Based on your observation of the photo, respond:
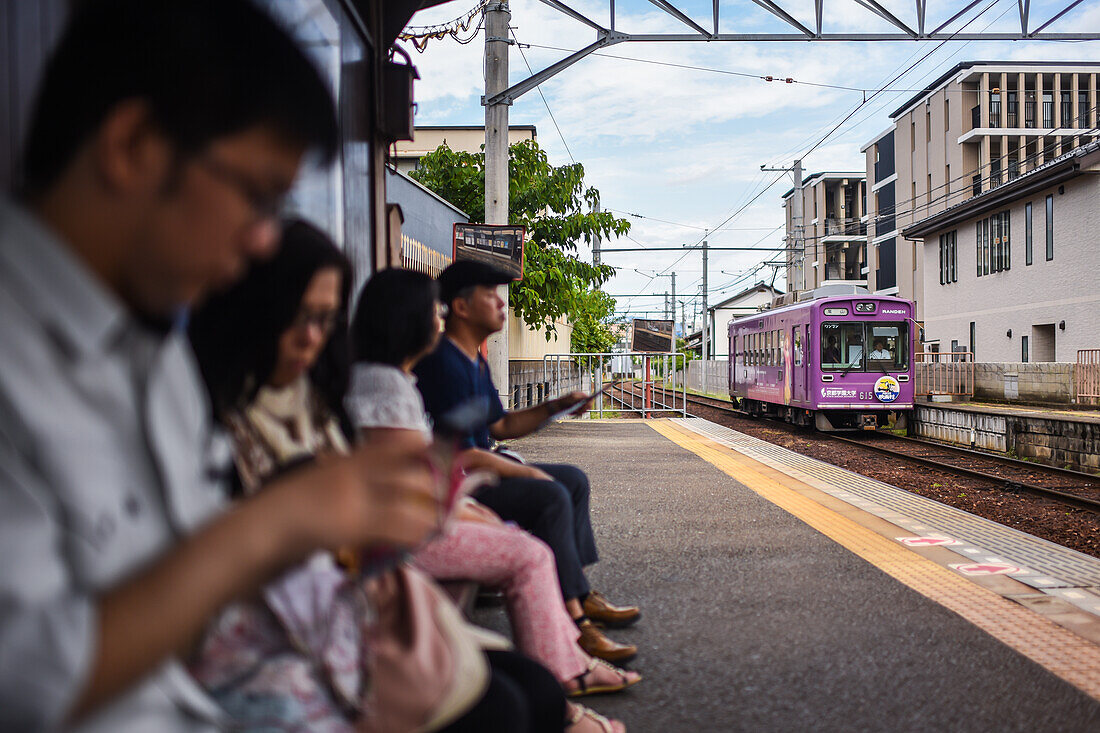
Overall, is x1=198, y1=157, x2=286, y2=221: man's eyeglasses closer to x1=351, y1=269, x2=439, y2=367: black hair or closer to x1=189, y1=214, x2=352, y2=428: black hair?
x1=189, y1=214, x2=352, y2=428: black hair

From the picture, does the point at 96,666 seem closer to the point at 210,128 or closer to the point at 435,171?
the point at 210,128

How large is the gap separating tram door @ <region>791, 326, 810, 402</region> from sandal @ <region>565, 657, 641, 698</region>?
14483 millimetres

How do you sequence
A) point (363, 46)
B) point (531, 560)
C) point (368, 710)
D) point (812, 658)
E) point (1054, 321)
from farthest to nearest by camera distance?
point (1054, 321) < point (363, 46) < point (812, 658) < point (531, 560) < point (368, 710)

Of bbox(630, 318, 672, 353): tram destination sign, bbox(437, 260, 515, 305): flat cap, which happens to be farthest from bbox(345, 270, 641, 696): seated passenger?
bbox(630, 318, 672, 353): tram destination sign

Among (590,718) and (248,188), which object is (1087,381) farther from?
(248,188)

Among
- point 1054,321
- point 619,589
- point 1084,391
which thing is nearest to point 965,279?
point 1054,321

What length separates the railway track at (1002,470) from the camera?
9141 millimetres

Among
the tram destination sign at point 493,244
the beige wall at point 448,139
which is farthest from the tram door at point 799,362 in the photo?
the beige wall at point 448,139

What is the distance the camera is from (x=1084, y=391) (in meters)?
17.9

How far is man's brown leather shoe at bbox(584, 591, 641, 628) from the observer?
12.0ft

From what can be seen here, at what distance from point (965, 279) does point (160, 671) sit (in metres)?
33.0

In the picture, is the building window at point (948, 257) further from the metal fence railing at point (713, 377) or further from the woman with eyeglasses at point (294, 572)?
the woman with eyeglasses at point (294, 572)

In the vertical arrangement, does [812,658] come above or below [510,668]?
below

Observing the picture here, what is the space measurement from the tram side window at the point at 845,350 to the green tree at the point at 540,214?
209 inches
